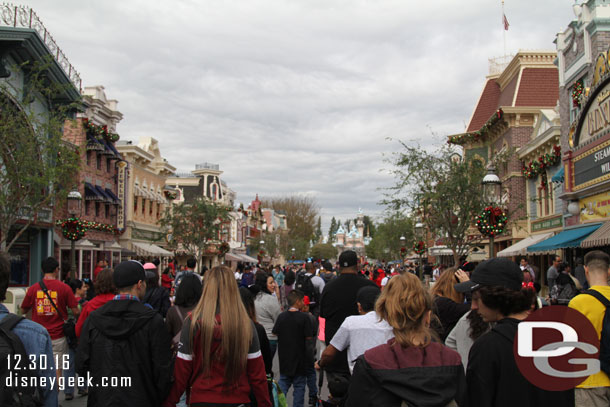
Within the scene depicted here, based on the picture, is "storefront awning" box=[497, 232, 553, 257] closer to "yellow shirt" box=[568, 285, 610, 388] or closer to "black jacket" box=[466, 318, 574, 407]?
"yellow shirt" box=[568, 285, 610, 388]

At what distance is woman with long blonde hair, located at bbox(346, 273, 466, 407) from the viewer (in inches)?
130

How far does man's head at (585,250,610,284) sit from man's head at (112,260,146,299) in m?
3.97

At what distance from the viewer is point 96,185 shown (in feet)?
119

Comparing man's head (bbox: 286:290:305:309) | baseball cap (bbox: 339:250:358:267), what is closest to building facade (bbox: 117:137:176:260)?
man's head (bbox: 286:290:305:309)

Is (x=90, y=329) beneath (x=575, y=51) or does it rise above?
beneath

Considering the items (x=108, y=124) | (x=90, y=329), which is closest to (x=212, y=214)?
(x=108, y=124)

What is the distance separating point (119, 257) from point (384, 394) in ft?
131

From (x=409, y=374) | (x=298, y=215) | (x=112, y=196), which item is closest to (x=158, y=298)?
(x=409, y=374)

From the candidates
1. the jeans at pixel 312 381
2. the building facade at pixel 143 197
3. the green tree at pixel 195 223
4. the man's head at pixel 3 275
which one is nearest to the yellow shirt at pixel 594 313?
the jeans at pixel 312 381

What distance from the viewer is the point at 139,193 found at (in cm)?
4312

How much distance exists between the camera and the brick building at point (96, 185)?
33406mm

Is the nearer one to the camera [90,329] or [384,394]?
[384,394]

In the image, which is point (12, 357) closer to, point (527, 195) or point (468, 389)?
point (468, 389)

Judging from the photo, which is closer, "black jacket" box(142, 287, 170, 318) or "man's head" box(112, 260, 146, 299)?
"man's head" box(112, 260, 146, 299)
